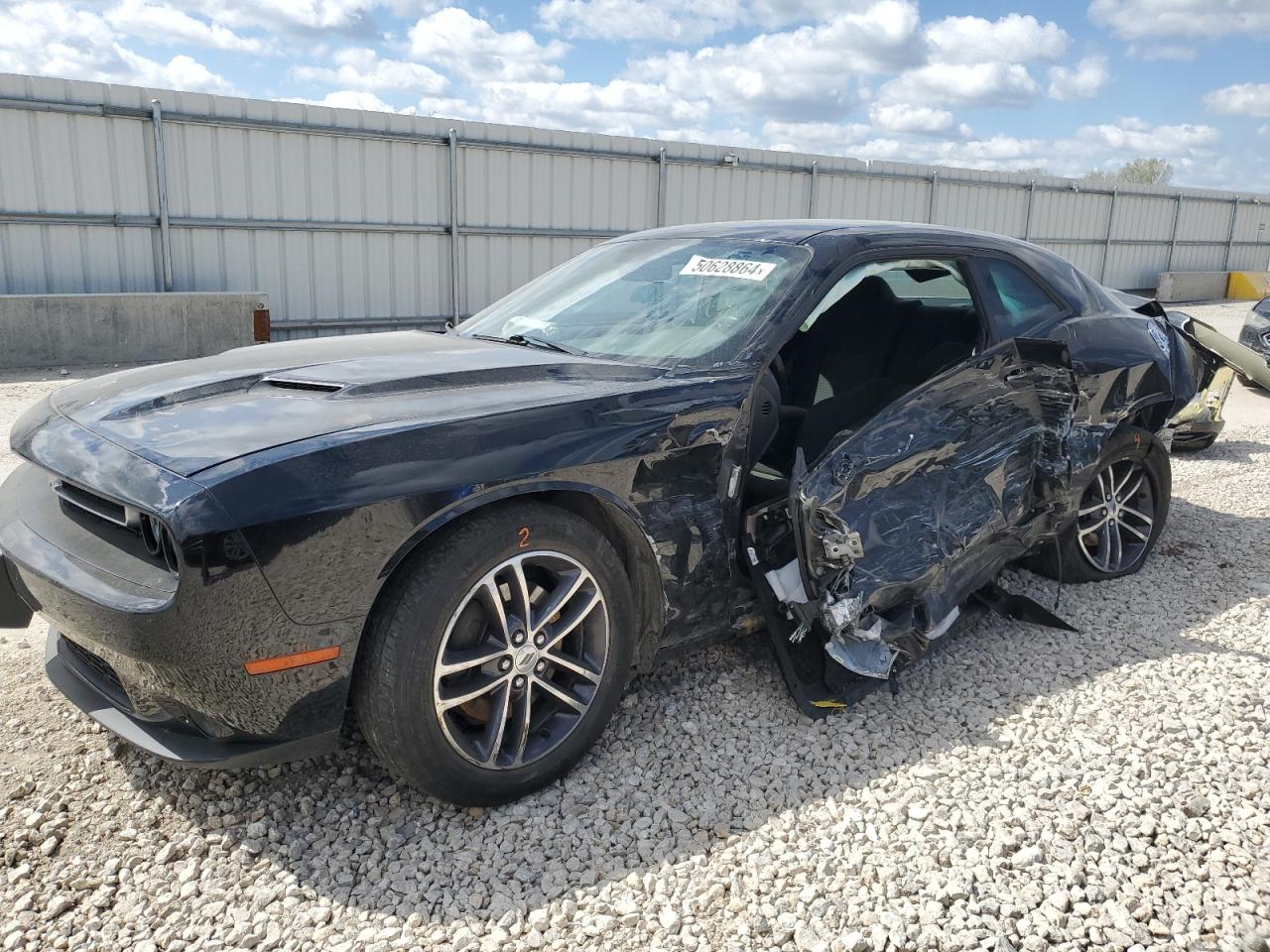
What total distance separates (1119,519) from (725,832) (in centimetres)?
293

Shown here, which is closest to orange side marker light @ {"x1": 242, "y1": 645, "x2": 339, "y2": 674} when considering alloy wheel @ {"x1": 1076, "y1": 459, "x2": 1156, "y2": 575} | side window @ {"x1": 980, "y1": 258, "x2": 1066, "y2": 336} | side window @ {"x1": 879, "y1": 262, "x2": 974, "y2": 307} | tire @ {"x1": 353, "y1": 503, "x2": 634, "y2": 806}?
tire @ {"x1": 353, "y1": 503, "x2": 634, "y2": 806}

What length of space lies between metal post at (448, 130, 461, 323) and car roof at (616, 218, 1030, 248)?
33.7 feet

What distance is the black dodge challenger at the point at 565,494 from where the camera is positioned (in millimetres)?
2365

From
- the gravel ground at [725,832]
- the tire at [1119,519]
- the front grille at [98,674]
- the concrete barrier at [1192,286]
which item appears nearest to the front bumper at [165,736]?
the front grille at [98,674]

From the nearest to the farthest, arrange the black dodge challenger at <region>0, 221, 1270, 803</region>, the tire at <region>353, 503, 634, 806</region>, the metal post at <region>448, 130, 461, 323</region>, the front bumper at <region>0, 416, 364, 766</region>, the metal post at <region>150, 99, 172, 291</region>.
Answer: the front bumper at <region>0, 416, 364, 766</region> < the black dodge challenger at <region>0, 221, 1270, 803</region> < the tire at <region>353, 503, 634, 806</region> < the metal post at <region>150, 99, 172, 291</region> < the metal post at <region>448, 130, 461, 323</region>

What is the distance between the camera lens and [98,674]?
2.70 metres

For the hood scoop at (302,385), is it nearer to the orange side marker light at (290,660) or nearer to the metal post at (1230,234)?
the orange side marker light at (290,660)

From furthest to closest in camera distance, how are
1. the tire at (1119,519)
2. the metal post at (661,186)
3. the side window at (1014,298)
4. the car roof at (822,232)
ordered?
the metal post at (661,186) < the tire at (1119,519) < the side window at (1014,298) < the car roof at (822,232)

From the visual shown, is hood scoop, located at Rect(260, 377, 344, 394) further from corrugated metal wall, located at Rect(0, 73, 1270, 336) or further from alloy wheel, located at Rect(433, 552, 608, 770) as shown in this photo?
corrugated metal wall, located at Rect(0, 73, 1270, 336)

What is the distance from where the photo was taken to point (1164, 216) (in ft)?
81.5

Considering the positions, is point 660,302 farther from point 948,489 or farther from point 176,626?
point 176,626

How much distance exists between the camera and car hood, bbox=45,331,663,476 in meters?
2.51

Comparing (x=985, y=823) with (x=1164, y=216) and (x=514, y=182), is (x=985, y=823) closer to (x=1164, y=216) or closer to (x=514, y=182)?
(x=514, y=182)

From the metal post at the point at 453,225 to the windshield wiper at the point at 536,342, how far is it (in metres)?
10.4
